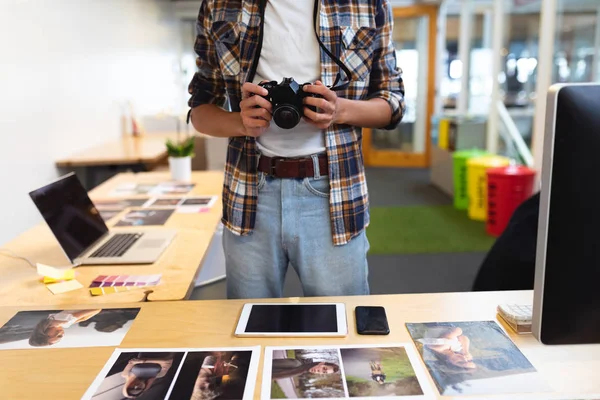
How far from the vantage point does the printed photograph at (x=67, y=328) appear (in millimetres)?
1109

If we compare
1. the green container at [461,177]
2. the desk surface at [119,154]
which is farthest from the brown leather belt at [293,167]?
the green container at [461,177]

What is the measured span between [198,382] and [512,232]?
1.79 metres

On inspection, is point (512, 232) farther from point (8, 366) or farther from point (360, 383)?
point (8, 366)

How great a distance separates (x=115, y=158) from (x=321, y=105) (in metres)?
2.97

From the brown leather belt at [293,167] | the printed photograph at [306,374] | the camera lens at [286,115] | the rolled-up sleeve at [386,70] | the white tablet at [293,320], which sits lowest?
the printed photograph at [306,374]

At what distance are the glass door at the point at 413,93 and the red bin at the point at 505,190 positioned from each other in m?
3.60

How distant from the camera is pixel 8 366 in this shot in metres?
1.02

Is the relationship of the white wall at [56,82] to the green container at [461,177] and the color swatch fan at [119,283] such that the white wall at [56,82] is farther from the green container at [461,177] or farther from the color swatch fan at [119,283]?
the green container at [461,177]

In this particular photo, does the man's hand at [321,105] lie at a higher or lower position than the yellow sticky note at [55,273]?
higher

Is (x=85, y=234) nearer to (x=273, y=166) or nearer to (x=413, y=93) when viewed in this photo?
(x=273, y=166)

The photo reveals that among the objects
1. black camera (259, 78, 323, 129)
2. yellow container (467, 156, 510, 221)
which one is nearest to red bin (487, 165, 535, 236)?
yellow container (467, 156, 510, 221)

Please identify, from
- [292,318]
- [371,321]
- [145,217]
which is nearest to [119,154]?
[145,217]

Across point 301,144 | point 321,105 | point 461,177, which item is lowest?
point 461,177

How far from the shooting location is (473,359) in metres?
1.00
